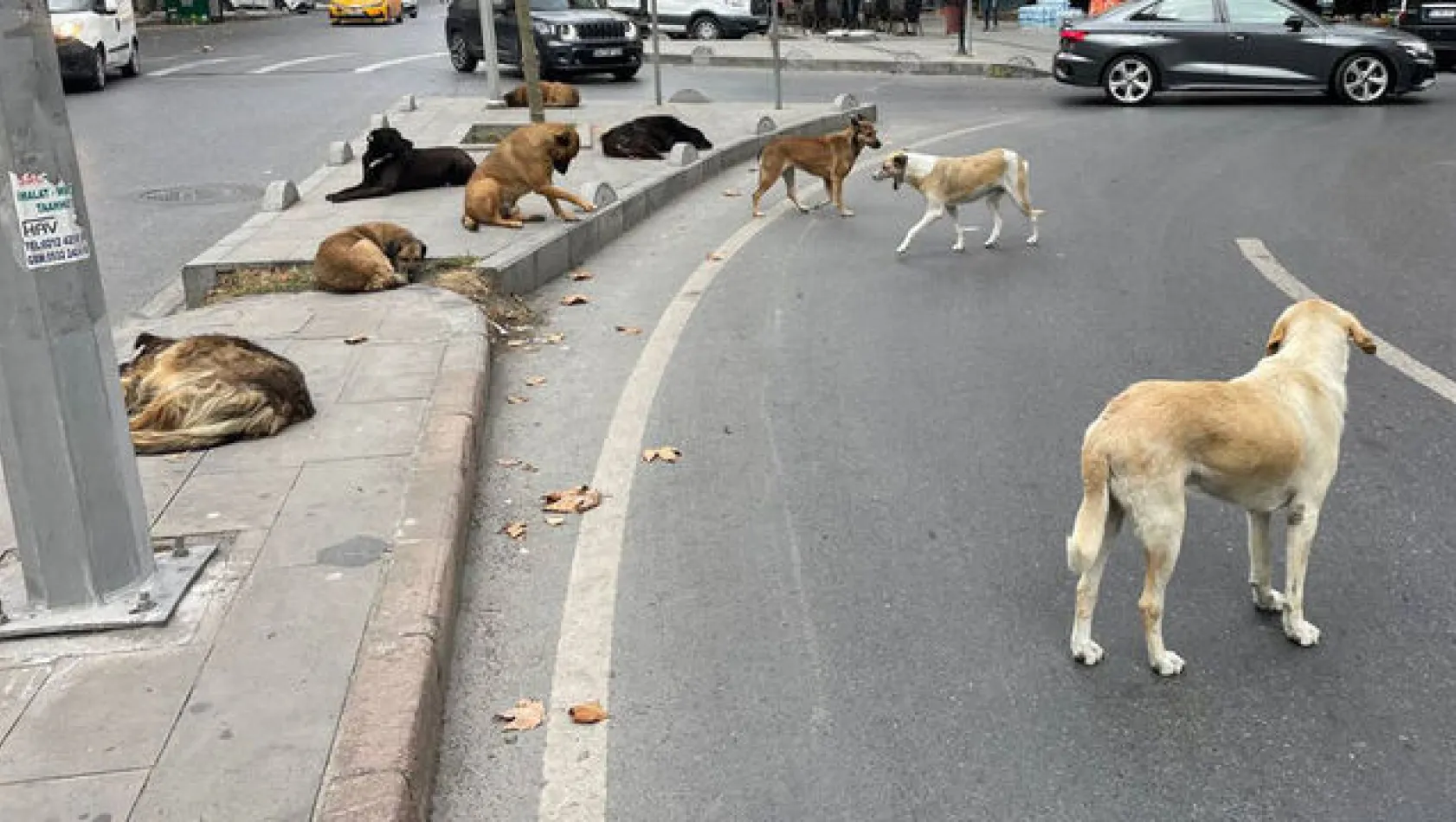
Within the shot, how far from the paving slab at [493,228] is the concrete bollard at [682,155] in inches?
4.0

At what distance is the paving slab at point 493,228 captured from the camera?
8.36m

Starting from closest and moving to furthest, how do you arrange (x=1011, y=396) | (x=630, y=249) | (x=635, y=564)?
(x=635, y=564), (x=1011, y=396), (x=630, y=249)

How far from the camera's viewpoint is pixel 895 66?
24.1 meters

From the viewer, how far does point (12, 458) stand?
374 centimetres

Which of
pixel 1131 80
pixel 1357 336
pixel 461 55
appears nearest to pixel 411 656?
pixel 1357 336

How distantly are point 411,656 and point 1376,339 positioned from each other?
5.60m

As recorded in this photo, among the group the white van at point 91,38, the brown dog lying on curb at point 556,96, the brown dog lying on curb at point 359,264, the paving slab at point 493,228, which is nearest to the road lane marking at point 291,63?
the white van at point 91,38

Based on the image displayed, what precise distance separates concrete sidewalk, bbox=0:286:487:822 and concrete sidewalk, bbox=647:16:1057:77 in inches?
784

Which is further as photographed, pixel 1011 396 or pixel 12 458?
pixel 1011 396

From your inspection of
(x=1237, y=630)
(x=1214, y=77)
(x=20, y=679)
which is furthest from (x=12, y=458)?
(x=1214, y=77)

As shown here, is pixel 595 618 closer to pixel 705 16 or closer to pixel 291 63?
pixel 291 63

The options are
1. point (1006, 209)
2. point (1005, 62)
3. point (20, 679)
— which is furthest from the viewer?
point (1005, 62)

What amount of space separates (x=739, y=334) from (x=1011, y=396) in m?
1.76

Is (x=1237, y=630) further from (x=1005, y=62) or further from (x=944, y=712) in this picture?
(x=1005, y=62)
